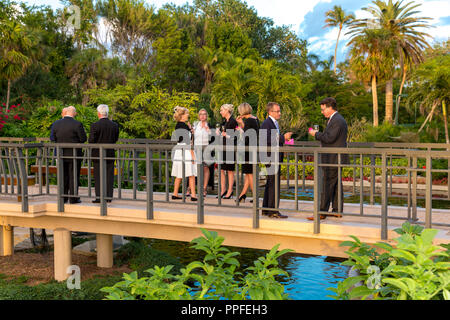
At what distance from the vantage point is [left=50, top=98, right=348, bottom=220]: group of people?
7906mm

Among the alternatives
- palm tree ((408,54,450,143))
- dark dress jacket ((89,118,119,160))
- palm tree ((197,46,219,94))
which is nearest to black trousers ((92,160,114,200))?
dark dress jacket ((89,118,119,160))

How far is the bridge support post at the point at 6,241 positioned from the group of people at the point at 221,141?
3477mm

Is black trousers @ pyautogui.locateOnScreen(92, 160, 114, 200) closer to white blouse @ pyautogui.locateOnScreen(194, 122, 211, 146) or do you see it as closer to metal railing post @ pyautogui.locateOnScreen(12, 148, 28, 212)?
metal railing post @ pyautogui.locateOnScreen(12, 148, 28, 212)

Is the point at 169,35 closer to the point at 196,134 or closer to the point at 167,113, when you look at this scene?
the point at 167,113

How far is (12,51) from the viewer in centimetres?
2941

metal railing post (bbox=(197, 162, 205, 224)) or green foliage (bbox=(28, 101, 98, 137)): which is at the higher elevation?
green foliage (bbox=(28, 101, 98, 137))

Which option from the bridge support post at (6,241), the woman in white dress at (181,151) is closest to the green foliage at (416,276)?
the woman in white dress at (181,151)

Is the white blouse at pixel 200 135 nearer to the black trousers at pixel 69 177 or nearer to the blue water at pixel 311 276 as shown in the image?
the black trousers at pixel 69 177

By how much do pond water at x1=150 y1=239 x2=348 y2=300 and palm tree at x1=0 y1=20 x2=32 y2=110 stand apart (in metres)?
18.9

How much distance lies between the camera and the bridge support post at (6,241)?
12.9 meters

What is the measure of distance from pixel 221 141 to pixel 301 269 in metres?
3.48

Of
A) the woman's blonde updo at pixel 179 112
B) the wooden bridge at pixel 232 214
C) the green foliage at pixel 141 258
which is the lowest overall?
the green foliage at pixel 141 258

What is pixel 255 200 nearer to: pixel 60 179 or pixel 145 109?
pixel 60 179
